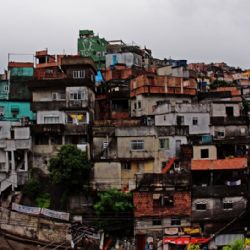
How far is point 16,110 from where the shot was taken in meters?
51.8

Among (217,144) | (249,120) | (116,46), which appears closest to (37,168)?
(217,144)

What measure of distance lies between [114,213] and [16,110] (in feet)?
62.5

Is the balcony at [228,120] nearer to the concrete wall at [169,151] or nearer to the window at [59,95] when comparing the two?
the concrete wall at [169,151]

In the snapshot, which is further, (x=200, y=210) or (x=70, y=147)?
(x=70, y=147)

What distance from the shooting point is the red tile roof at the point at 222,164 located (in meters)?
39.4

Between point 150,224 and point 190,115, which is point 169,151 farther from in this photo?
point 150,224

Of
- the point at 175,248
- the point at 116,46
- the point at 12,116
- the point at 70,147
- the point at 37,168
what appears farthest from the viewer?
the point at 116,46

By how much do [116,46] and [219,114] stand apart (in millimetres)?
30564

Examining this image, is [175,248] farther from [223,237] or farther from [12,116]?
[12,116]

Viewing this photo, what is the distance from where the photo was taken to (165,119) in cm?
4494

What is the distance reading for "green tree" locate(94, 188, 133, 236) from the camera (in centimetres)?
3778

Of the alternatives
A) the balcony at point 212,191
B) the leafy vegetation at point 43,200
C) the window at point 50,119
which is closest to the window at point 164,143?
the balcony at point 212,191

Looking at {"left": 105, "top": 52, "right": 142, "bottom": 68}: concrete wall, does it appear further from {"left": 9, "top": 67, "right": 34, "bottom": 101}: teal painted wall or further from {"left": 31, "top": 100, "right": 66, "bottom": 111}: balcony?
{"left": 31, "top": 100, "right": 66, "bottom": 111}: balcony

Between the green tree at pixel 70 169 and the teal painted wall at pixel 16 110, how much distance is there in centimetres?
1185
